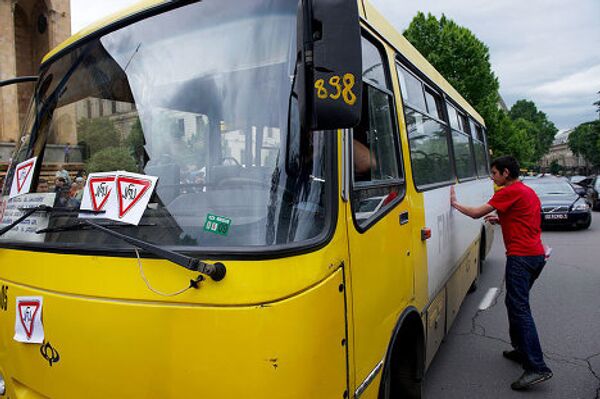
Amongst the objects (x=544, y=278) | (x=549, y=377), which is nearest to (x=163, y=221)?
(x=549, y=377)

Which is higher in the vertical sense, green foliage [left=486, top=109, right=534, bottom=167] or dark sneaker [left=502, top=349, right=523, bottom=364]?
green foliage [left=486, top=109, right=534, bottom=167]

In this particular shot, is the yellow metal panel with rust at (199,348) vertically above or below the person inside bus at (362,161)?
below

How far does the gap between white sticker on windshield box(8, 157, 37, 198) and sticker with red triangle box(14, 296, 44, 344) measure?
0.65 metres

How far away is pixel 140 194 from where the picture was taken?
6.75 feet

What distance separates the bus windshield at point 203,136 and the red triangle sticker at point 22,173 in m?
0.22

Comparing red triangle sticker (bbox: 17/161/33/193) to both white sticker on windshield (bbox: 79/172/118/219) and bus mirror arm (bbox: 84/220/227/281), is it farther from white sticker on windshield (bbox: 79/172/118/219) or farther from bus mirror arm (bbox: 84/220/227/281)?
bus mirror arm (bbox: 84/220/227/281)

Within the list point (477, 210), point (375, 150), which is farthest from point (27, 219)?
point (477, 210)

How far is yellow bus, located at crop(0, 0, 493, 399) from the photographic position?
1.76 metres

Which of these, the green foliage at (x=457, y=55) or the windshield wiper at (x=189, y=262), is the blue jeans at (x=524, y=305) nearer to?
the windshield wiper at (x=189, y=262)

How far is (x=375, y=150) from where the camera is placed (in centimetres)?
269

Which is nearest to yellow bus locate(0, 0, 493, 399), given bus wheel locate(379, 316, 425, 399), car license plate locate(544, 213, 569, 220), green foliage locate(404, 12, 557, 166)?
bus wheel locate(379, 316, 425, 399)

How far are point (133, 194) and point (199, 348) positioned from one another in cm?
72

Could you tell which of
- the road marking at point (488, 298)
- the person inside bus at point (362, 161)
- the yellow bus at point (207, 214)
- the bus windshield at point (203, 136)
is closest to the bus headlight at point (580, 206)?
the road marking at point (488, 298)

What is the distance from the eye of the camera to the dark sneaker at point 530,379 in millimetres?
3975
